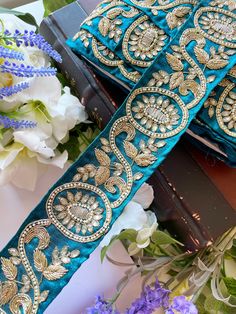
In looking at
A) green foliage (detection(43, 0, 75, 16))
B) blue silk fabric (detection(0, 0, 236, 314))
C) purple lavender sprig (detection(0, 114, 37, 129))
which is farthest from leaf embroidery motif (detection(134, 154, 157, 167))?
green foliage (detection(43, 0, 75, 16))

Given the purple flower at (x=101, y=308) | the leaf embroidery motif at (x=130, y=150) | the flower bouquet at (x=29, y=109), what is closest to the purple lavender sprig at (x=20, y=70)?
the flower bouquet at (x=29, y=109)

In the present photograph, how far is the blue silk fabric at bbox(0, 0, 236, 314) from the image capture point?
45cm

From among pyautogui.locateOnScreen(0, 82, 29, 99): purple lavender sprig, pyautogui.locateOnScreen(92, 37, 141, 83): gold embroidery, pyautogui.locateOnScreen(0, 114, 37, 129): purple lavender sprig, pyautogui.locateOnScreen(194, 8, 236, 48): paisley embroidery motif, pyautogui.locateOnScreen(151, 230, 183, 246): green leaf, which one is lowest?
pyautogui.locateOnScreen(151, 230, 183, 246): green leaf

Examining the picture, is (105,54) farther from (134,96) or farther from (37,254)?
(37,254)

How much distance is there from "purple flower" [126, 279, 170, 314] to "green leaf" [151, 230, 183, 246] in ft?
0.16

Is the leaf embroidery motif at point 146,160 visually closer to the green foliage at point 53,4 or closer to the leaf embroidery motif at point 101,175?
the leaf embroidery motif at point 101,175

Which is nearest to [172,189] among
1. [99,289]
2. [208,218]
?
[208,218]

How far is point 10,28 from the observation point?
479 millimetres

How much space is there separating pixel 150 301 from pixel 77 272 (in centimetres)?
9

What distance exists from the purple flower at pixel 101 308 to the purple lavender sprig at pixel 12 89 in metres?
0.23

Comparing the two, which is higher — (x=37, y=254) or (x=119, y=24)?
(x=119, y=24)

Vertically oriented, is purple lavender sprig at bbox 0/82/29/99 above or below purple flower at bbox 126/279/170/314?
above

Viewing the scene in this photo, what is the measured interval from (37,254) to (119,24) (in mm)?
232

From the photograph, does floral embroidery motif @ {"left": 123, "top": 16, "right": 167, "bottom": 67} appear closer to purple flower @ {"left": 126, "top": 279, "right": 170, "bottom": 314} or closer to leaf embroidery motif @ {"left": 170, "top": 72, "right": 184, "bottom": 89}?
leaf embroidery motif @ {"left": 170, "top": 72, "right": 184, "bottom": 89}
